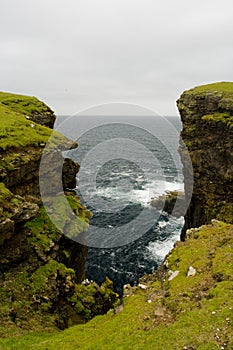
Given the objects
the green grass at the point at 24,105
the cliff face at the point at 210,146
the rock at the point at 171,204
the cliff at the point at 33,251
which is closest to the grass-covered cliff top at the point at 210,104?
the cliff face at the point at 210,146

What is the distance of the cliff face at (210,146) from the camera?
180 feet

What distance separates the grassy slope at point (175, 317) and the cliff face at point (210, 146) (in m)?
34.2

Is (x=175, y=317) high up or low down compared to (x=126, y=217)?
up

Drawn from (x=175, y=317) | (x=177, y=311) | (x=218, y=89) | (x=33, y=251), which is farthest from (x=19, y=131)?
(x=218, y=89)

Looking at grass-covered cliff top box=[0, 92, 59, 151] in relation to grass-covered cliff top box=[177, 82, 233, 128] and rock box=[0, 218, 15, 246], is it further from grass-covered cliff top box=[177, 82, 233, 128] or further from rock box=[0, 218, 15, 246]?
grass-covered cliff top box=[177, 82, 233, 128]

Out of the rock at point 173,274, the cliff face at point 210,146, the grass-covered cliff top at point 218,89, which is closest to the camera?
the rock at point 173,274

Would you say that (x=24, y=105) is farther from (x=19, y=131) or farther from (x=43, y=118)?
(x=19, y=131)

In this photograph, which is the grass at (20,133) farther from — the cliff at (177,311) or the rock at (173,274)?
the rock at (173,274)

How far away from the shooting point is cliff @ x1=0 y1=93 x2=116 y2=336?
23.7 metres

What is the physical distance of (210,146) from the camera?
58.1 meters

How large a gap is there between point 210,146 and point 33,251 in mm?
40954

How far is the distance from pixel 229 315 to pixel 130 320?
5.39 meters

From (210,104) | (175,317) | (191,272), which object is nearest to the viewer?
(175,317)

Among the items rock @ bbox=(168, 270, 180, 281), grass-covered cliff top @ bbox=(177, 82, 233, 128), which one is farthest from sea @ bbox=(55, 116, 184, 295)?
rock @ bbox=(168, 270, 180, 281)
